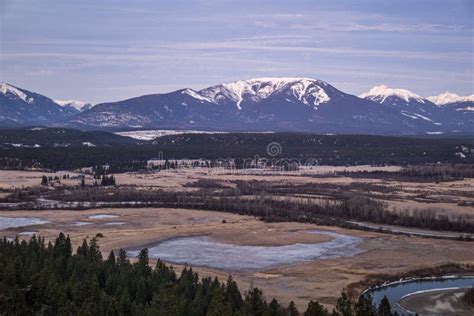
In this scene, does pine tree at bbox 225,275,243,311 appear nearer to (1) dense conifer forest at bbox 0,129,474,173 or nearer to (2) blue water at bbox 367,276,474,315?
(2) blue water at bbox 367,276,474,315

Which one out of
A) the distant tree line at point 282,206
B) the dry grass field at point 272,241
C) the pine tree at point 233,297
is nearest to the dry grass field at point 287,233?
the dry grass field at point 272,241

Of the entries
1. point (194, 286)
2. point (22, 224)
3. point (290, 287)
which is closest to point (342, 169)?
point (22, 224)

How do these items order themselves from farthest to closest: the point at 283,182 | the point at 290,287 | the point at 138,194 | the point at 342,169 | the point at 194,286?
the point at 342,169, the point at 283,182, the point at 138,194, the point at 290,287, the point at 194,286

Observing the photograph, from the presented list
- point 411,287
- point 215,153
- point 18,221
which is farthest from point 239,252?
point 215,153

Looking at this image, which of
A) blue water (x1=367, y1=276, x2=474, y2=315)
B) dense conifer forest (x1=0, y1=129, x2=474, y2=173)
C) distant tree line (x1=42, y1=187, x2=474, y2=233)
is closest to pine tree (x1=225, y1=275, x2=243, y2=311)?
blue water (x1=367, y1=276, x2=474, y2=315)

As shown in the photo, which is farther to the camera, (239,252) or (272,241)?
(272,241)

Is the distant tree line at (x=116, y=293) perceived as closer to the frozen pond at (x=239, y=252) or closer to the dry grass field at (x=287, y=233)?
the dry grass field at (x=287, y=233)

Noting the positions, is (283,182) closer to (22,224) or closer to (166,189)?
(166,189)

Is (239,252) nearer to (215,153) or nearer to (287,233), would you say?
(287,233)
